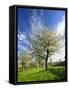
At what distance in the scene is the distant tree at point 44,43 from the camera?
267 cm

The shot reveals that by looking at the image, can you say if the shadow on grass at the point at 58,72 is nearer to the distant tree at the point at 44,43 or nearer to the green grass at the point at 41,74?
the green grass at the point at 41,74

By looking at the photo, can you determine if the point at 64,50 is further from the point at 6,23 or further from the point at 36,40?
the point at 6,23

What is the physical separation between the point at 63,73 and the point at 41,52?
279 mm

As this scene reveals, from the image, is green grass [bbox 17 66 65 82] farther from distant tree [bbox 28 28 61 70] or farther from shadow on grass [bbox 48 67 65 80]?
distant tree [bbox 28 28 61 70]

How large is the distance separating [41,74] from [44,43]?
0.85ft

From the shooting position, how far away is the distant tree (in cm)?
267

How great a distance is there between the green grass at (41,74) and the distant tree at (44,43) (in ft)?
0.33

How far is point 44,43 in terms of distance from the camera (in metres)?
2.71

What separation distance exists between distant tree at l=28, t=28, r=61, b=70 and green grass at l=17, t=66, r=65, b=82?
0.10 metres

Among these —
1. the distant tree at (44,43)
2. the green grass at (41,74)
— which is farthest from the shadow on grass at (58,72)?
the distant tree at (44,43)

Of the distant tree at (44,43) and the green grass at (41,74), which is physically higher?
the distant tree at (44,43)

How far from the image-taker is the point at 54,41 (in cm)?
274

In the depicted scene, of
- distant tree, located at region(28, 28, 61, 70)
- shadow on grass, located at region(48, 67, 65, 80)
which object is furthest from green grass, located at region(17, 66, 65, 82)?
distant tree, located at region(28, 28, 61, 70)

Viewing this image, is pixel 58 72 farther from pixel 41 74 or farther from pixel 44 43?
pixel 44 43
